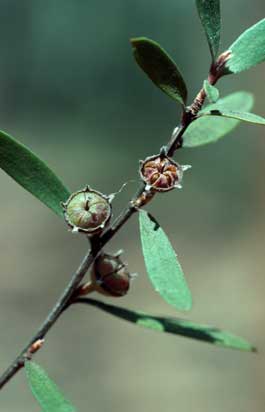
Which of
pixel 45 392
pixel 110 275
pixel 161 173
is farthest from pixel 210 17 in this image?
pixel 45 392

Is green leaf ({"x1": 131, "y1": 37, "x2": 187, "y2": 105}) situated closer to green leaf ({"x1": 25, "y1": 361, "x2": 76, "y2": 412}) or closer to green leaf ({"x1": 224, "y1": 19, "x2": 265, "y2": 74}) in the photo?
green leaf ({"x1": 224, "y1": 19, "x2": 265, "y2": 74})

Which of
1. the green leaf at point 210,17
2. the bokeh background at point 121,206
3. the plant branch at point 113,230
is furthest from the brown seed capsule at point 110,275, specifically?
the bokeh background at point 121,206

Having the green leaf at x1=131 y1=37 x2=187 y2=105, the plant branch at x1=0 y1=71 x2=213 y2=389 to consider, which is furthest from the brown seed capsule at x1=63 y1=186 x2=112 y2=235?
the green leaf at x1=131 y1=37 x2=187 y2=105

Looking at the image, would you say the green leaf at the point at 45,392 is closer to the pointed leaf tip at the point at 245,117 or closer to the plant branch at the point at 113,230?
the plant branch at the point at 113,230

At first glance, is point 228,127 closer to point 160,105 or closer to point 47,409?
point 47,409

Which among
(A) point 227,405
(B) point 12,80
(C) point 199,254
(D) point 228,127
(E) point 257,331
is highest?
(B) point 12,80

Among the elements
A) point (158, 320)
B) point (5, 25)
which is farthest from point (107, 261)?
point (5, 25)
